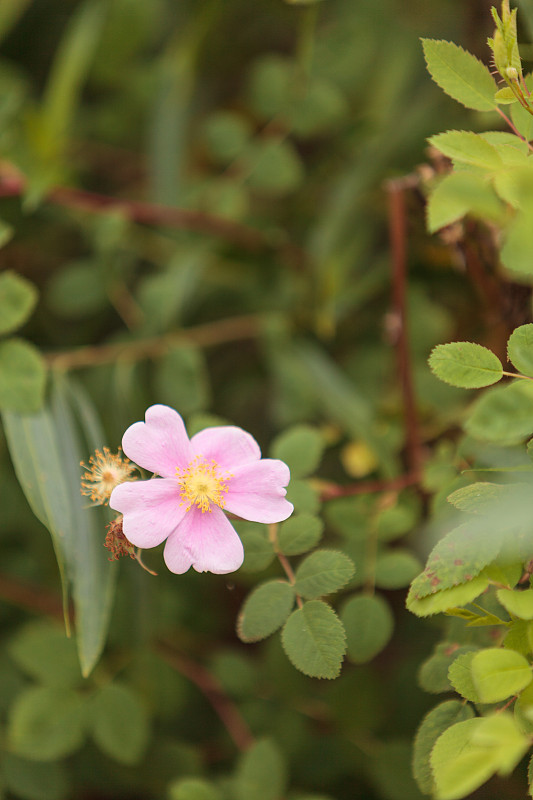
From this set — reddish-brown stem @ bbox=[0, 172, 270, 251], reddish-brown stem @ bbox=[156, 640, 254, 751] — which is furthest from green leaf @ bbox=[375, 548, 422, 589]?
reddish-brown stem @ bbox=[0, 172, 270, 251]

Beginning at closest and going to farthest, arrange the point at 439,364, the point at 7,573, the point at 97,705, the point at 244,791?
the point at 439,364 < the point at 244,791 < the point at 97,705 < the point at 7,573

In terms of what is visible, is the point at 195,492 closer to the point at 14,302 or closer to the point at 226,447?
the point at 226,447

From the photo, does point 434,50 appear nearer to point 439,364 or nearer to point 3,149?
point 439,364

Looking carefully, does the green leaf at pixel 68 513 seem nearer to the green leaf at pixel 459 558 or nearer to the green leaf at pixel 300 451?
the green leaf at pixel 300 451

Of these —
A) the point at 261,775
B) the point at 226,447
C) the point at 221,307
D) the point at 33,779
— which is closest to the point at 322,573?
the point at 226,447

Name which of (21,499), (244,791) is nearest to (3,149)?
(21,499)

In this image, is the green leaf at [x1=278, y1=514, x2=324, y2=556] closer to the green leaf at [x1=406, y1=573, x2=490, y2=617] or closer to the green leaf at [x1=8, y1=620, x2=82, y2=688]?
the green leaf at [x1=406, y1=573, x2=490, y2=617]

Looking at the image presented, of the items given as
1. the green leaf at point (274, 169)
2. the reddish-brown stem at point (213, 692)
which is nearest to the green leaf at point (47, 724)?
the reddish-brown stem at point (213, 692)
